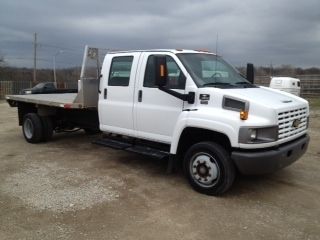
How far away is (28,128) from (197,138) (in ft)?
17.8

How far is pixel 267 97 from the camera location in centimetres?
588

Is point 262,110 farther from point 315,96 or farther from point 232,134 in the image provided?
point 315,96

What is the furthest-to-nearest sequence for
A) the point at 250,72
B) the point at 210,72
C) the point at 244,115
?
the point at 250,72 < the point at 210,72 < the point at 244,115

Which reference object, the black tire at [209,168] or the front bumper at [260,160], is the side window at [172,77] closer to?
the black tire at [209,168]

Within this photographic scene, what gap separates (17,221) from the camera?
15.9 feet

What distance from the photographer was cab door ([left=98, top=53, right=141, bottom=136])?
7.04 meters

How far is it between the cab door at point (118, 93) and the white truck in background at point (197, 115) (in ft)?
0.06

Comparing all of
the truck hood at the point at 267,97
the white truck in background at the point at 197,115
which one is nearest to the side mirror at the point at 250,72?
the white truck in background at the point at 197,115

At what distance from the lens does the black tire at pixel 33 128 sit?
31.6 feet

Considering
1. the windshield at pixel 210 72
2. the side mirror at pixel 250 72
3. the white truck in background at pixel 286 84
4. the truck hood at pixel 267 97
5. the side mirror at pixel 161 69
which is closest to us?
the truck hood at pixel 267 97

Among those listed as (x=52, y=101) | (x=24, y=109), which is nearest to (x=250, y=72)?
(x=52, y=101)

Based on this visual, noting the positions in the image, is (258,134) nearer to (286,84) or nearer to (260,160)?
(260,160)

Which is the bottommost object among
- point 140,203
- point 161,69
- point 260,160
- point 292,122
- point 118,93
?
point 140,203

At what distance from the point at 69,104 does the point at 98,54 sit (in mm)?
1225
